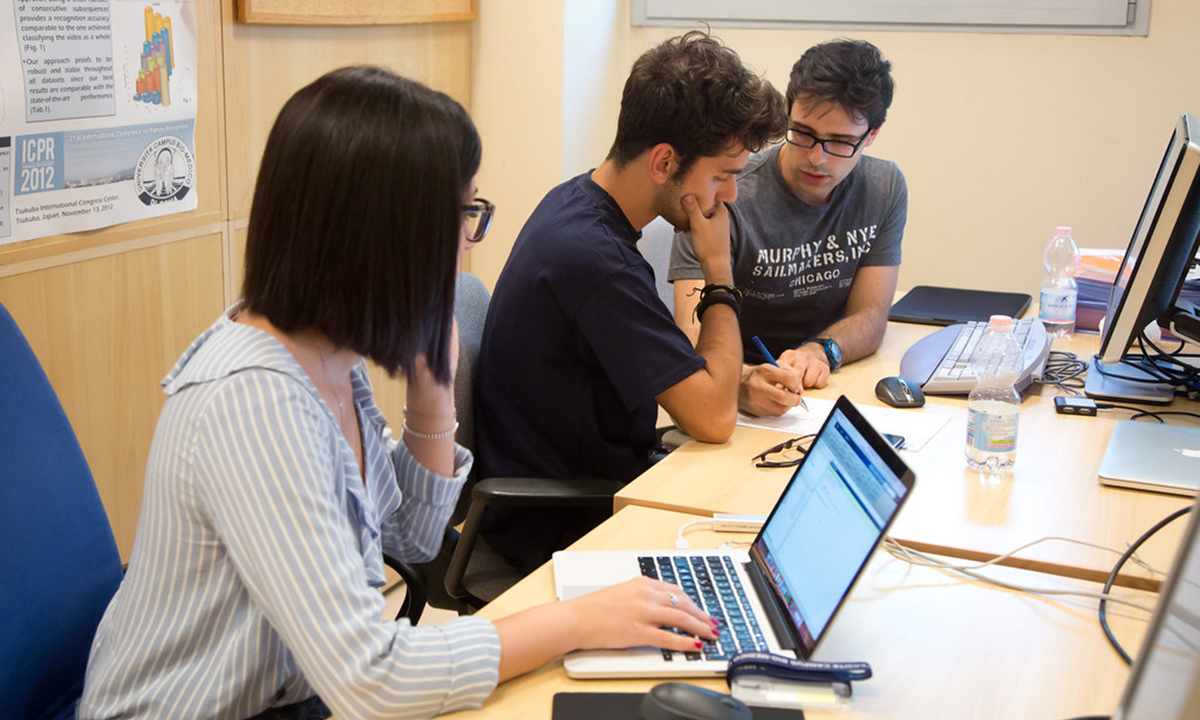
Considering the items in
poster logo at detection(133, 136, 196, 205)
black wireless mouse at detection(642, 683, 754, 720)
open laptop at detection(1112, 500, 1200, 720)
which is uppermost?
poster logo at detection(133, 136, 196, 205)

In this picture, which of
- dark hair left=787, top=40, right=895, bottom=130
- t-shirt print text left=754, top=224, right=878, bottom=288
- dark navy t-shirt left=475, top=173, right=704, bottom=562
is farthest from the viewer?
t-shirt print text left=754, top=224, right=878, bottom=288

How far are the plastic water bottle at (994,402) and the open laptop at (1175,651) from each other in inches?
37.8

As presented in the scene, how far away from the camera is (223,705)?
3.35ft

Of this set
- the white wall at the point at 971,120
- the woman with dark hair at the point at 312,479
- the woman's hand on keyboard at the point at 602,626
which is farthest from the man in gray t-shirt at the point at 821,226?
the woman with dark hair at the point at 312,479

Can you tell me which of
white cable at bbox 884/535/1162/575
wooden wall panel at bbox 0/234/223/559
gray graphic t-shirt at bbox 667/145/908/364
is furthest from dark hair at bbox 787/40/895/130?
wooden wall panel at bbox 0/234/223/559

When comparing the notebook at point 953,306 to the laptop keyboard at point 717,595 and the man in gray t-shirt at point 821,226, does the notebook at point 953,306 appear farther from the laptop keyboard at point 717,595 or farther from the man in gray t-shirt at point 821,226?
the laptop keyboard at point 717,595

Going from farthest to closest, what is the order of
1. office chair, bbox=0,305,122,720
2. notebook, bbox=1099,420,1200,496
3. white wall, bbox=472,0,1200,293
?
white wall, bbox=472,0,1200,293 < notebook, bbox=1099,420,1200,496 < office chair, bbox=0,305,122,720

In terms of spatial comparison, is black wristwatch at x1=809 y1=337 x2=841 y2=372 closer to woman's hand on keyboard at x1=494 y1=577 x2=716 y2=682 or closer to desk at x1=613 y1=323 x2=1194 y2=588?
desk at x1=613 y1=323 x2=1194 y2=588

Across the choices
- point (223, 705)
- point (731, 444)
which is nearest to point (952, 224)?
point (731, 444)

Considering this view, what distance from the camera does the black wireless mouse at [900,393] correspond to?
191 centimetres

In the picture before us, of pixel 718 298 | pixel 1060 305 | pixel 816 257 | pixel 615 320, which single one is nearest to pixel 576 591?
pixel 615 320

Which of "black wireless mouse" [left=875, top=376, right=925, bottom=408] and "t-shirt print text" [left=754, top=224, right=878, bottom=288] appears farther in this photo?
"t-shirt print text" [left=754, top=224, right=878, bottom=288]

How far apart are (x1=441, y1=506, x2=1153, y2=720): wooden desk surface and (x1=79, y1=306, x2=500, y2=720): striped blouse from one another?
8 centimetres

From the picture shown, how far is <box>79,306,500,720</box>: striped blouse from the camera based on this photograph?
0.91 meters
